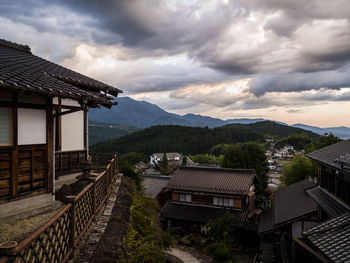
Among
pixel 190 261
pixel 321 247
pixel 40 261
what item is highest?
pixel 40 261

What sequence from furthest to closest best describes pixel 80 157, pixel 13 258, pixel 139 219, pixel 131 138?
pixel 131 138, pixel 80 157, pixel 139 219, pixel 13 258

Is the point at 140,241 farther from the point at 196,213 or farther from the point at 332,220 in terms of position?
the point at 196,213

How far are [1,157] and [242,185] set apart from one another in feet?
74.2

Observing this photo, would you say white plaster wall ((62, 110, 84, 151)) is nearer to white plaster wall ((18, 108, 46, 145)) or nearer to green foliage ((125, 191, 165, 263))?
white plaster wall ((18, 108, 46, 145))

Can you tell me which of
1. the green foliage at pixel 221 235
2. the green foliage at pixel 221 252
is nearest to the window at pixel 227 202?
the green foliage at pixel 221 235

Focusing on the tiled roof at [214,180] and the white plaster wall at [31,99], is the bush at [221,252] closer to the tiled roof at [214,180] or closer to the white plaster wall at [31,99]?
the tiled roof at [214,180]

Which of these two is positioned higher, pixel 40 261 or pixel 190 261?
pixel 40 261

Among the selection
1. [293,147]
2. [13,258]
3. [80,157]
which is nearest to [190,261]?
[80,157]

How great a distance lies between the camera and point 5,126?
688cm

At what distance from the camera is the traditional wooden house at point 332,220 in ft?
26.3

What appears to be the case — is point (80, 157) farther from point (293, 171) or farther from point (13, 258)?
point (293, 171)

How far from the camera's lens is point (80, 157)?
12.1m

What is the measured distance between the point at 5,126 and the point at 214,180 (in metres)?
23.0

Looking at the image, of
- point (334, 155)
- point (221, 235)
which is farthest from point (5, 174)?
point (221, 235)
